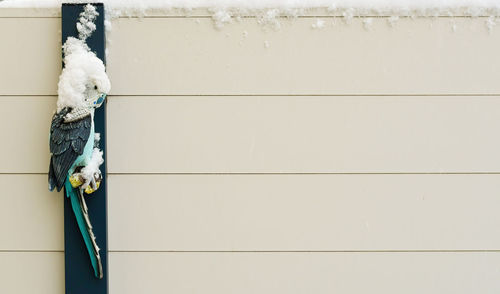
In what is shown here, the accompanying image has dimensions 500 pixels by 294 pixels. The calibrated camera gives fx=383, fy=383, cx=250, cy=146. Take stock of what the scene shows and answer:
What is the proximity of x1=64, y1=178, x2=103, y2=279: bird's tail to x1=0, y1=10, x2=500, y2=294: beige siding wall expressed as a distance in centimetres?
5

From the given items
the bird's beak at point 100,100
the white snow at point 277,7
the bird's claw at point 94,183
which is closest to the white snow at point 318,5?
the white snow at point 277,7

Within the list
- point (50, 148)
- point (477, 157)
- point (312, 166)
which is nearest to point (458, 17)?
point (477, 157)

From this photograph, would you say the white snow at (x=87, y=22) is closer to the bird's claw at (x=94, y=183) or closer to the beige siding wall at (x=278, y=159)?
the beige siding wall at (x=278, y=159)

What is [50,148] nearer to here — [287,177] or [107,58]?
[107,58]

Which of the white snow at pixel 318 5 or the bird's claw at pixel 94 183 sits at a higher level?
the white snow at pixel 318 5

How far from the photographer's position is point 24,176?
37.3 inches

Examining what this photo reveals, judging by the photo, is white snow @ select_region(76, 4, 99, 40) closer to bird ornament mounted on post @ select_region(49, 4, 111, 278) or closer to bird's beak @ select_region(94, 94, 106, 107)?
bird ornament mounted on post @ select_region(49, 4, 111, 278)

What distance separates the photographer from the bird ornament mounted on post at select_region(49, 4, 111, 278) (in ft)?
2.82

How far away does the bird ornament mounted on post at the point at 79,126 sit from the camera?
859 millimetres

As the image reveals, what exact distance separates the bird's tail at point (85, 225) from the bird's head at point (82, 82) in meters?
0.21

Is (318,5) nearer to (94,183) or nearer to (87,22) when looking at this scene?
(87,22)

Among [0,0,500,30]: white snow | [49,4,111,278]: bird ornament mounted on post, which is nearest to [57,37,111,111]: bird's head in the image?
[49,4,111,278]: bird ornament mounted on post

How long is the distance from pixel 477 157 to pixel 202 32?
758 millimetres

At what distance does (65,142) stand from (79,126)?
0.15ft
